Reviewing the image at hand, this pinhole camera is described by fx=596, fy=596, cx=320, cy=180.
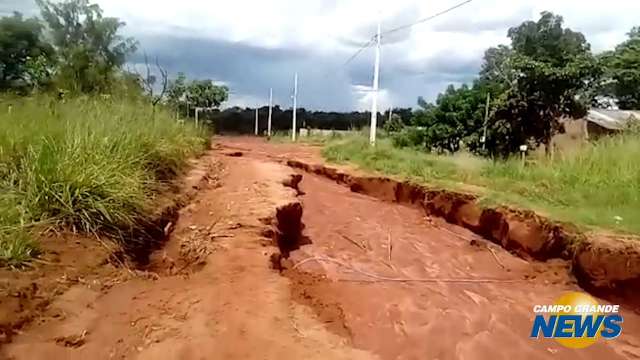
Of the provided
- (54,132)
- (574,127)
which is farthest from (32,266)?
(574,127)

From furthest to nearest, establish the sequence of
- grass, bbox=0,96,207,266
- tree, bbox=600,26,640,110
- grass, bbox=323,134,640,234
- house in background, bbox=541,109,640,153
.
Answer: tree, bbox=600,26,640,110, house in background, bbox=541,109,640,153, grass, bbox=323,134,640,234, grass, bbox=0,96,207,266

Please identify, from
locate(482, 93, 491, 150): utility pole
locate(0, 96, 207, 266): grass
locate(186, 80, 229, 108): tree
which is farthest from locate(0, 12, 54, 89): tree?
locate(186, 80, 229, 108): tree

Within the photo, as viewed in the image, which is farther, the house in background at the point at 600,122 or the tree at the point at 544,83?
the house in background at the point at 600,122

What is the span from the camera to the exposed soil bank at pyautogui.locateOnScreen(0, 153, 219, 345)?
3.19 m

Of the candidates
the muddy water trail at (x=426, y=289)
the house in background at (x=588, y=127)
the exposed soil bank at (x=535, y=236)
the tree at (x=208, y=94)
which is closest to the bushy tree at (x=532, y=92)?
the house in background at (x=588, y=127)

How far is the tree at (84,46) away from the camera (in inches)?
372

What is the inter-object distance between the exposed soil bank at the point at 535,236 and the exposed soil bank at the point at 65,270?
4.39 meters

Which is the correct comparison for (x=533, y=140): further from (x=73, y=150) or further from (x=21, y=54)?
(x=73, y=150)

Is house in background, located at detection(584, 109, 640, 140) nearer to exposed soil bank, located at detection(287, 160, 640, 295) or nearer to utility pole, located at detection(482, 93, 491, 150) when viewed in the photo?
utility pole, located at detection(482, 93, 491, 150)

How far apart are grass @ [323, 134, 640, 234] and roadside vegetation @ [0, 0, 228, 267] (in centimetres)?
492

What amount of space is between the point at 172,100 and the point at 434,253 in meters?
7.52

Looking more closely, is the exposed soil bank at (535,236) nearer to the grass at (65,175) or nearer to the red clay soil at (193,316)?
the red clay soil at (193,316)

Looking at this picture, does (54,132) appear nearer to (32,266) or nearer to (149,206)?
(149,206)

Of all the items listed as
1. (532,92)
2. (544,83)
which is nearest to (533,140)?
(532,92)
